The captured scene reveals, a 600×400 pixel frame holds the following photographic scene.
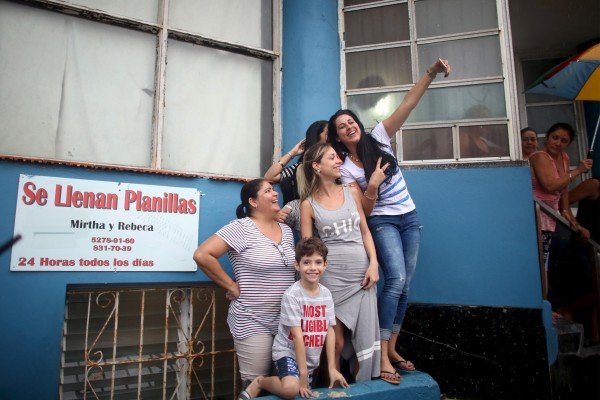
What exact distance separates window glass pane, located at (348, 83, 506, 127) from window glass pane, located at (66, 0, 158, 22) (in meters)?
2.33

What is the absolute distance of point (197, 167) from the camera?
399 centimetres

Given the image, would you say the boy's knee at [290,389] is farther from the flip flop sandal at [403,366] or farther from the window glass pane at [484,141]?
the window glass pane at [484,141]

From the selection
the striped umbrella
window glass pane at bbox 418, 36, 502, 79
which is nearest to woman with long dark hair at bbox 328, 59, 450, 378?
window glass pane at bbox 418, 36, 502, 79

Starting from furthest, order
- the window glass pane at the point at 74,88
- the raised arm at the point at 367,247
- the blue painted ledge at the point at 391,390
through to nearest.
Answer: the window glass pane at the point at 74,88 < the raised arm at the point at 367,247 < the blue painted ledge at the point at 391,390

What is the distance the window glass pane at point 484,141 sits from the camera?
13.0ft

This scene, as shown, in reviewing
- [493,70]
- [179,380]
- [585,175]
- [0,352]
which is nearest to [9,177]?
[0,352]

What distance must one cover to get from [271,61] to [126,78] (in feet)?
4.93

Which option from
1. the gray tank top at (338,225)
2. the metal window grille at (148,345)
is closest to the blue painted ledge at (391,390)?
the gray tank top at (338,225)

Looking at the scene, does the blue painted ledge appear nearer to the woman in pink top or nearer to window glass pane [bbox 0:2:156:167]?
the woman in pink top

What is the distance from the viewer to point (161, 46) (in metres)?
3.94

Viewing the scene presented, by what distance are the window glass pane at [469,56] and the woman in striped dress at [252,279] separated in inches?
97.2

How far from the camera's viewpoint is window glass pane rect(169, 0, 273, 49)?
4125mm

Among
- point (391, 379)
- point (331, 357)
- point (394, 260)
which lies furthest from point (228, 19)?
point (391, 379)

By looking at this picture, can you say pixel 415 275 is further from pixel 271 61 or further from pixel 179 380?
pixel 271 61
